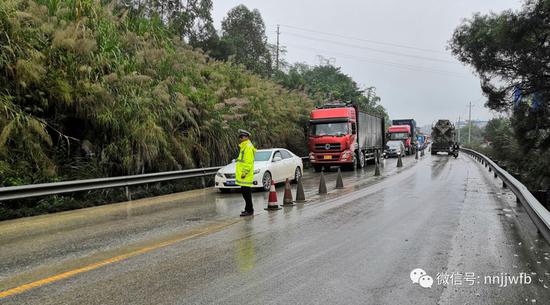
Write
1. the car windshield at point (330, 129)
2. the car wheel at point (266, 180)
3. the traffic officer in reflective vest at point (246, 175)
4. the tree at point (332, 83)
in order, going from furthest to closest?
the tree at point (332, 83), the car windshield at point (330, 129), the car wheel at point (266, 180), the traffic officer in reflective vest at point (246, 175)

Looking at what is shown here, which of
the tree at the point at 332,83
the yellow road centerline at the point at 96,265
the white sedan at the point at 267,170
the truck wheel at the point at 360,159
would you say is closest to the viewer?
the yellow road centerline at the point at 96,265

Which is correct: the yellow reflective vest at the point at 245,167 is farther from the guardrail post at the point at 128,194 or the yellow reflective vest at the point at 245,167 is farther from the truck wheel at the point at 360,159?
the truck wheel at the point at 360,159

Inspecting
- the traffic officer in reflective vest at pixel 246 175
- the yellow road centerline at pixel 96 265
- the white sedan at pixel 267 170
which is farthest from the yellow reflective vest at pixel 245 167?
the white sedan at pixel 267 170

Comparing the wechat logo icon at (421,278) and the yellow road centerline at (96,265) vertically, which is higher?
the yellow road centerline at (96,265)

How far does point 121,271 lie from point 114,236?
8.08 ft

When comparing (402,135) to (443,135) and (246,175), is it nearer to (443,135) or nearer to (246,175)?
(443,135)

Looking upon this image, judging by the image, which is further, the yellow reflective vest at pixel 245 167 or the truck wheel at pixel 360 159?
the truck wheel at pixel 360 159

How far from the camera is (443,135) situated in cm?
4431

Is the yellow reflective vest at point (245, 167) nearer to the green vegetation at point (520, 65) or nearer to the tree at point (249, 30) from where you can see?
the green vegetation at point (520, 65)

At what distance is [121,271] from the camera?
18.1 feet

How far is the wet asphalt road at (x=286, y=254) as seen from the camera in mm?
4699

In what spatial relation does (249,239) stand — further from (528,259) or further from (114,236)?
(528,259)

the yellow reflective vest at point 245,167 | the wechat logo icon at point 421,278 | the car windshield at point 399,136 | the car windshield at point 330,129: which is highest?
the car windshield at point 330,129

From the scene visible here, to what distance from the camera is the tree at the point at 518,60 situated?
19.6 metres
